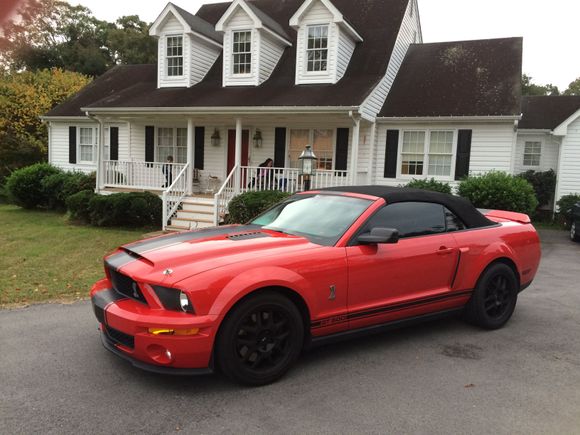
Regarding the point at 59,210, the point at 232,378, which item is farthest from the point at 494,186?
the point at 59,210

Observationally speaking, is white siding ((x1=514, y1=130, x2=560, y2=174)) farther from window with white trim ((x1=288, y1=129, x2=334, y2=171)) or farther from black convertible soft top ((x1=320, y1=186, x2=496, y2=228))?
black convertible soft top ((x1=320, y1=186, x2=496, y2=228))

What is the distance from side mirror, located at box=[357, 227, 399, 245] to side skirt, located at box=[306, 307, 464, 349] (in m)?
0.81

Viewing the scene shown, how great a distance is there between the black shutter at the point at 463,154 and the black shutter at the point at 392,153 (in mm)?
1824

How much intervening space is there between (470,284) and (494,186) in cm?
854

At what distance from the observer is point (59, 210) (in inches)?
664

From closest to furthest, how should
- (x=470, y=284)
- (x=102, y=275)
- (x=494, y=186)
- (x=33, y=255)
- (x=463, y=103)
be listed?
(x=470, y=284) < (x=102, y=275) < (x=33, y=255) < (x=494, y=186) < (x=463, y=103)

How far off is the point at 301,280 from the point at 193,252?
3.02 ft

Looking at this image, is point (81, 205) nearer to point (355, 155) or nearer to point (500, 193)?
point (355, 155)

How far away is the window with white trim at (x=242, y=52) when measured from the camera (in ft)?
52.2

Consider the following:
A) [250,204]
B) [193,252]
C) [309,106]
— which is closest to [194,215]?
[250,204]

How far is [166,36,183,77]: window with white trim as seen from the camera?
16844 millimetres

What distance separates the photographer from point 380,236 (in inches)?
165

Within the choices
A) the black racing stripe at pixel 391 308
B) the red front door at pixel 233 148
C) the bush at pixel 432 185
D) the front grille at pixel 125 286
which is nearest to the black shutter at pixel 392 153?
the bush at pixel 432 185

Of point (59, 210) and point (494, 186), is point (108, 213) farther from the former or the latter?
point (494, 186)
